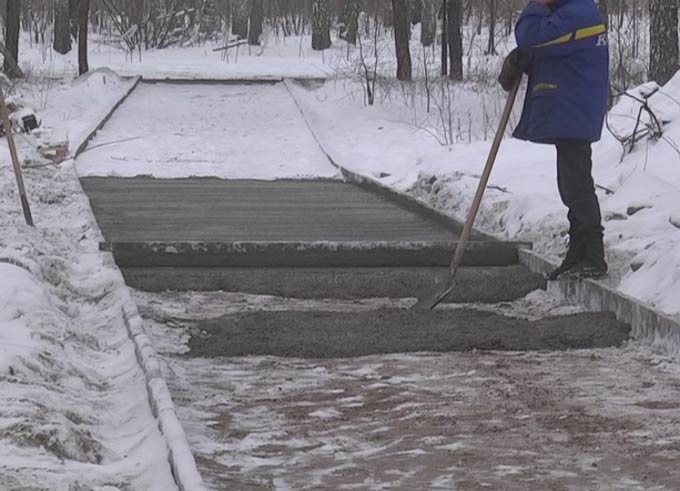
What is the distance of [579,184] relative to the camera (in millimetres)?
7277

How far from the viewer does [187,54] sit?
39375 millimetres

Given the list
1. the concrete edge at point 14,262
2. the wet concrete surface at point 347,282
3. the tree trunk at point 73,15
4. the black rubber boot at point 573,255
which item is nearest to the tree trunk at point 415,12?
the tree trunk at point 73,15

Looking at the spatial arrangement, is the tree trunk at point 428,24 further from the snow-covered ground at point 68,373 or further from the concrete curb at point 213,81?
the snow-covered ground at point 68,373

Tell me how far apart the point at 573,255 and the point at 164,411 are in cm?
332

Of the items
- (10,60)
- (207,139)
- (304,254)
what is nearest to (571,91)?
(304,254)

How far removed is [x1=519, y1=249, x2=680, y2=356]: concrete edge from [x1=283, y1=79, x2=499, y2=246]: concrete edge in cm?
154

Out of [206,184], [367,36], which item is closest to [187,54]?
[367,36]

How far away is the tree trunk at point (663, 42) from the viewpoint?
15.2m

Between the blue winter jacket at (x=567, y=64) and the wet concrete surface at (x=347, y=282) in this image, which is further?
the wet concrete surface at (x=347, y=282)

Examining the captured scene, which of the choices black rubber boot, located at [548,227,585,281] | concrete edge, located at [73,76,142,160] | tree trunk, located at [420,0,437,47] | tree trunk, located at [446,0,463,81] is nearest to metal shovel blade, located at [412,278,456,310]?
black rubber boot, located at [548,227,585,281]

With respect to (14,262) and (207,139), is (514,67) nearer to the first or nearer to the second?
(14,262)

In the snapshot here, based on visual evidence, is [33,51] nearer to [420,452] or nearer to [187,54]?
[187,54]

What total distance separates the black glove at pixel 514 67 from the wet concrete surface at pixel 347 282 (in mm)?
1143

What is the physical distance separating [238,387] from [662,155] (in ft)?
21.3
